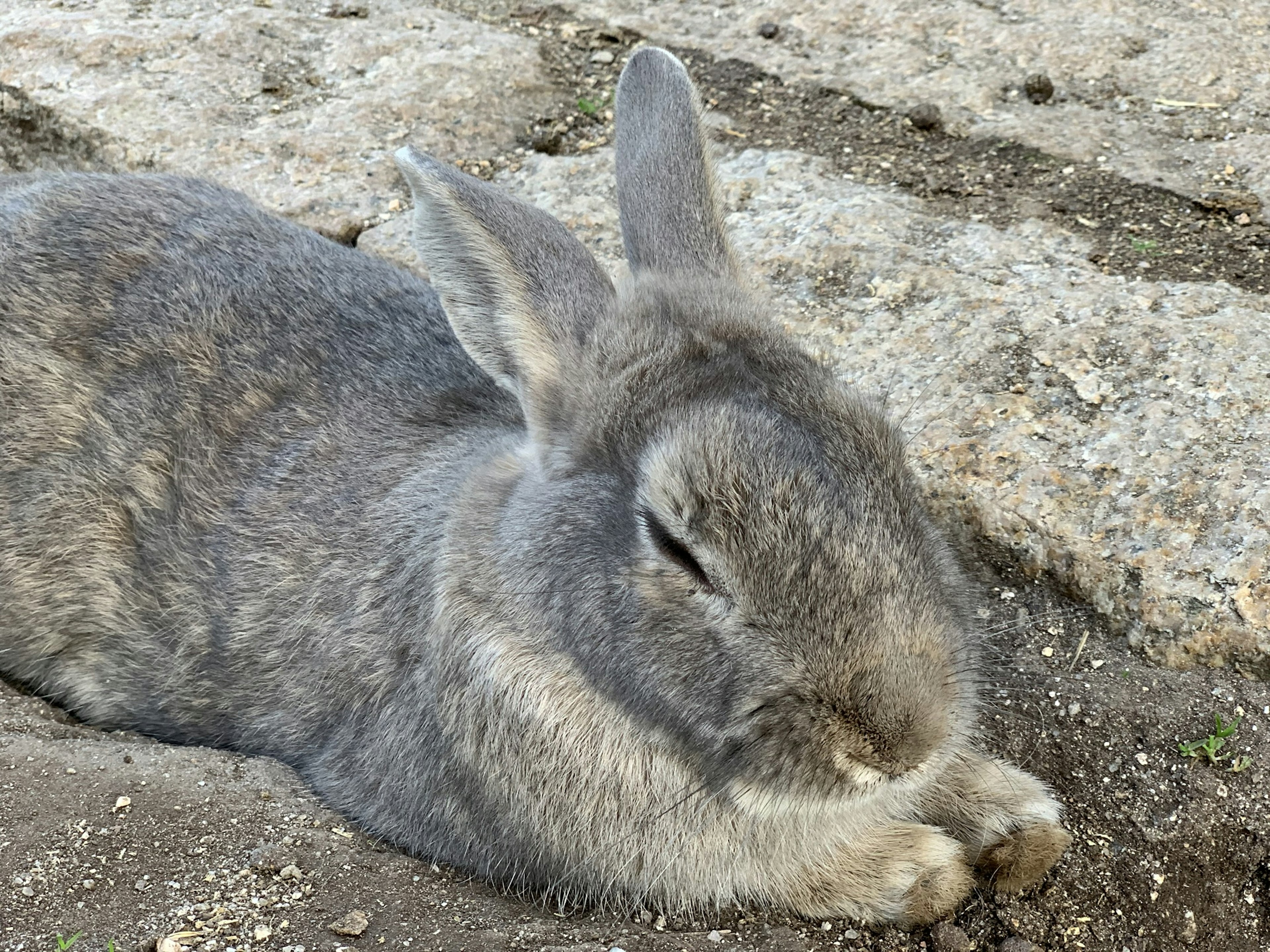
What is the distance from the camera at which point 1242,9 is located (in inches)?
271

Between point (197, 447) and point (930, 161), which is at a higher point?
point (930, 161)

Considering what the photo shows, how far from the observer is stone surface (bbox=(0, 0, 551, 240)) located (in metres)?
6.77

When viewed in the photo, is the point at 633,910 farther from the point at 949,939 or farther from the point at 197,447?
the point at 197,447

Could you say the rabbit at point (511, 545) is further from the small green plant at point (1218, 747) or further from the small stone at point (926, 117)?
the small stone at point (926, 117)

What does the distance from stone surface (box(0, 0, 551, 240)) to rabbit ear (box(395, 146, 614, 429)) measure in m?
2.97

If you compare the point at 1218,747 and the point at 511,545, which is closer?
the point at 511,545

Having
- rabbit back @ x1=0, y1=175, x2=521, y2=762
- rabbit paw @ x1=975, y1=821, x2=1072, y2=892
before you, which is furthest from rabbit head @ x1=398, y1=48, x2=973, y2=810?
rabbit back @ x1=0, y1=175, x2=521, y2=762

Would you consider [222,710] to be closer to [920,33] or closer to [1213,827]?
[1213,827]

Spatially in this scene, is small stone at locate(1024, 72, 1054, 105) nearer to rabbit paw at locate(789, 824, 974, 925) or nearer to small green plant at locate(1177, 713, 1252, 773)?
small green plant at locate(1177, 713, 1252, 773)

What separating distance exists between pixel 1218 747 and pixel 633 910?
73.5 inches

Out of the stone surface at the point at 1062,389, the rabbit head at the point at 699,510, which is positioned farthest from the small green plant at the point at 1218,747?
the rabbit head at the point at 699,510

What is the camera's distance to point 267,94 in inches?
Answer: 284

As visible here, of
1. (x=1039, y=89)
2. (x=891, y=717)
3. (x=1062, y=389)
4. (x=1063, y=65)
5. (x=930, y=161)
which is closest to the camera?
(x=891, y=717)

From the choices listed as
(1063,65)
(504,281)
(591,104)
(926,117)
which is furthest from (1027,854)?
(591,104)
